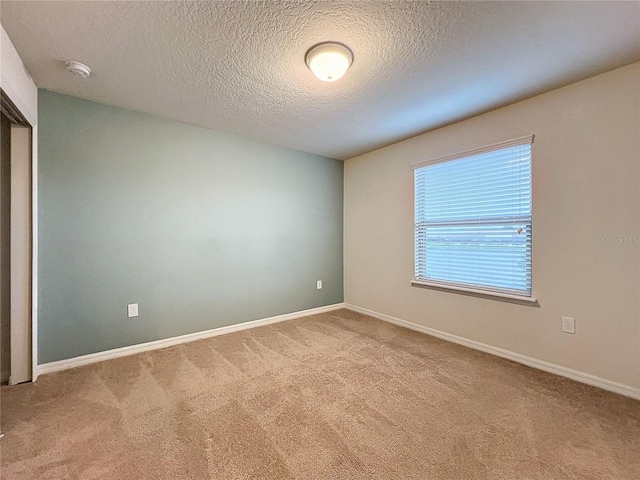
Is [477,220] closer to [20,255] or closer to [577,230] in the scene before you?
[577,230]

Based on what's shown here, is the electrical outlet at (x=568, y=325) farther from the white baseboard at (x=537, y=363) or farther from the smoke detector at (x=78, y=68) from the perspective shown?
the smoke detector at (x=78, y=68)

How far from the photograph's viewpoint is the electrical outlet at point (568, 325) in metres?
2.20

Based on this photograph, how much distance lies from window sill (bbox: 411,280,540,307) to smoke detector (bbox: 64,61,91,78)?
3.65 m

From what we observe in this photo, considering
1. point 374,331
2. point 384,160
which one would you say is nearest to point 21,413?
point 374,331

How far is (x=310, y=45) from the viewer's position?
175 centimetres

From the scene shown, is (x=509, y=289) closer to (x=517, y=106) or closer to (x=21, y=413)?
(x=517, y=106)

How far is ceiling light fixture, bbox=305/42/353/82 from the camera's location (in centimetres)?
174

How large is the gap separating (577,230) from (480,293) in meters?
0.95

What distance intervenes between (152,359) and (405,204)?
324cm

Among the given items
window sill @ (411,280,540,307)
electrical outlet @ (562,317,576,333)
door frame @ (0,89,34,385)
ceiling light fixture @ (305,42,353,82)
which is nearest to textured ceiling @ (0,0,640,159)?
ceiling light fixture @ (305,42,353,82)

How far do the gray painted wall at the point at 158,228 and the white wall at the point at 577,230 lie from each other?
2077 millimetres

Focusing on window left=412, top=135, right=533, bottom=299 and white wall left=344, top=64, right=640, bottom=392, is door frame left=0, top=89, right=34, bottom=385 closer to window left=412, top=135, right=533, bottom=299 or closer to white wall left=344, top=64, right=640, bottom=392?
window left=412, top=135, right=533, bottom=299

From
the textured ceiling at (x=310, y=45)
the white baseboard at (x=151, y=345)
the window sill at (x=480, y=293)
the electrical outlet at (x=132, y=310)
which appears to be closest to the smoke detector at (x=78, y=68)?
the textured ceiling at (x=310, y=45)

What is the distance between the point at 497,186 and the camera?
266 centimetres
